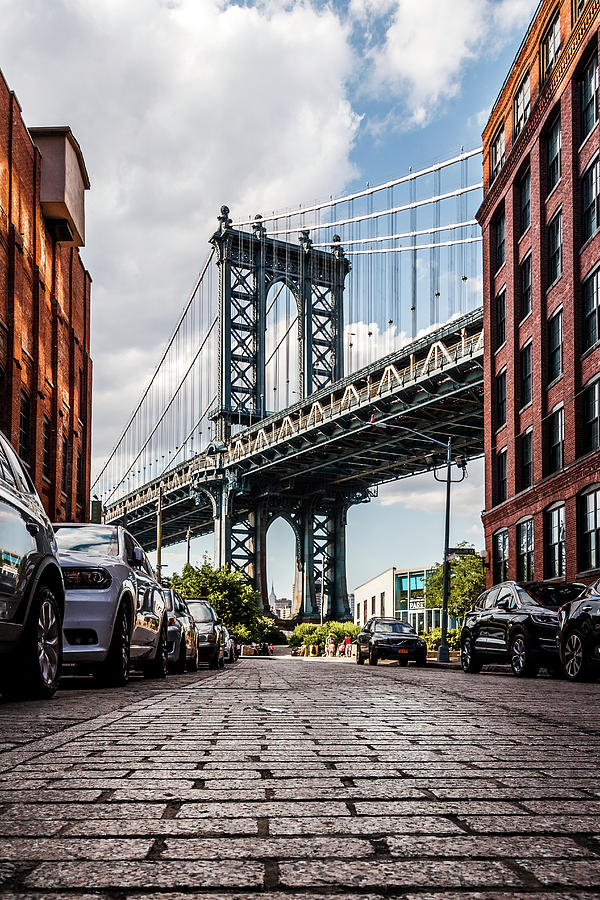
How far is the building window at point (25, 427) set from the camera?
27.1 m

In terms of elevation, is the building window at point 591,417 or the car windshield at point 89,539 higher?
the building window at point 591,417

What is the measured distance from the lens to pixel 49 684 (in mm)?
8320

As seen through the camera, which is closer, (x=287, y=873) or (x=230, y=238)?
(x=287, y=873)

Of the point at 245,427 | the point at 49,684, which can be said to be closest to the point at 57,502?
the point at 49,684

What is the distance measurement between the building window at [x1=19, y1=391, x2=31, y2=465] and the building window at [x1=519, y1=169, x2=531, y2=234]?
1814cm

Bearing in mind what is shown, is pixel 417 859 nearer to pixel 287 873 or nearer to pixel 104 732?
pixel 287 873

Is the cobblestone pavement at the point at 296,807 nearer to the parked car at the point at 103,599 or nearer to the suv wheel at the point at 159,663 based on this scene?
the parked car at the point at 103,599

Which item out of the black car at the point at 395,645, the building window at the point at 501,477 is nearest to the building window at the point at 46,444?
the black car at the point at 395,645

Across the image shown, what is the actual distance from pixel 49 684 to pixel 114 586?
227cm

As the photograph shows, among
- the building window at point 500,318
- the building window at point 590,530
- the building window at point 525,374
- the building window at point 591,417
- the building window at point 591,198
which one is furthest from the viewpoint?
the building window at point 500,318

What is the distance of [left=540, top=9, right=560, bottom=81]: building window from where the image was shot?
31.7m

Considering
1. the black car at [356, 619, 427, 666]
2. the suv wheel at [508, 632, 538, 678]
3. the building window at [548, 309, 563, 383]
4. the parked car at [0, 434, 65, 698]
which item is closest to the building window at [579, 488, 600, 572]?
the building window at [548, 309, 563, 383]

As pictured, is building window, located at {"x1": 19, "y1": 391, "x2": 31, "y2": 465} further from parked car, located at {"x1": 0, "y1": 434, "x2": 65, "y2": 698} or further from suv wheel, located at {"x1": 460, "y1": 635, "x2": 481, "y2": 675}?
parked car, located at {"x1": 0, "y1": 434, "x2": 65, "y2": 698}

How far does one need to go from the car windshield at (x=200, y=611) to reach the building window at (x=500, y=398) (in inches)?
671
